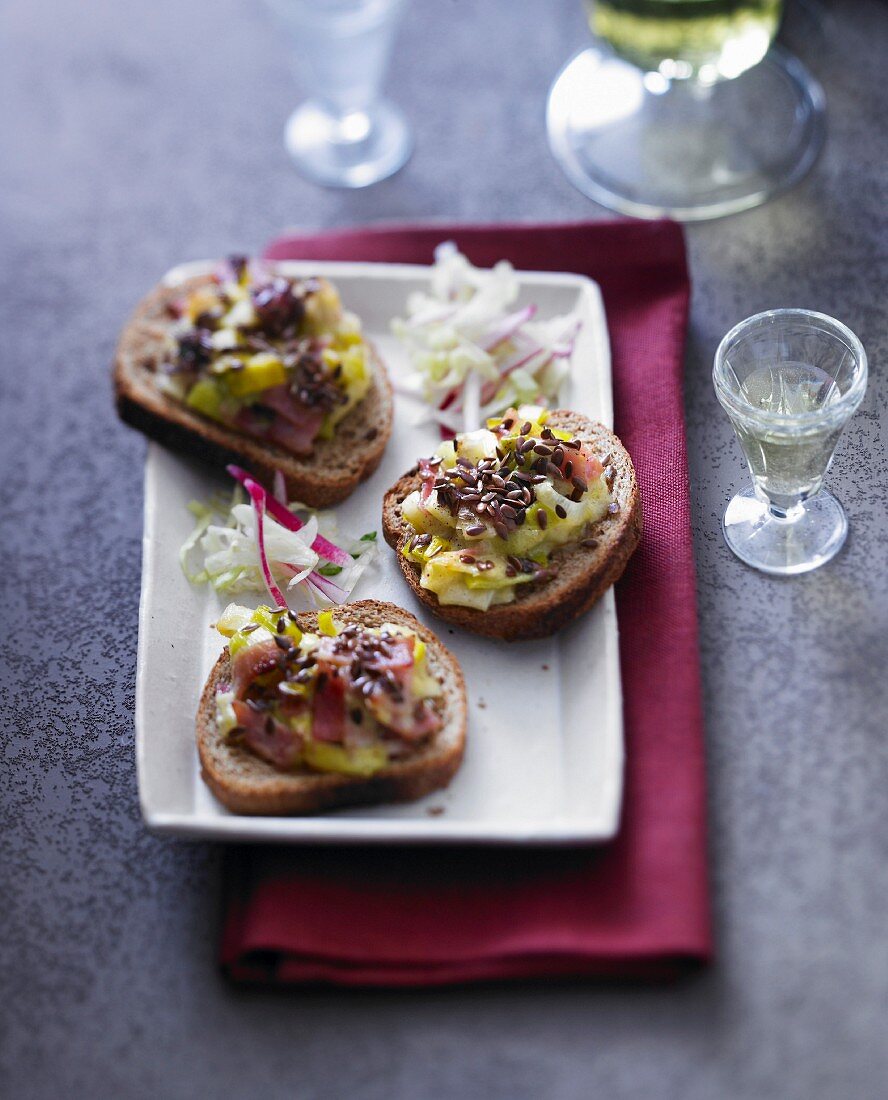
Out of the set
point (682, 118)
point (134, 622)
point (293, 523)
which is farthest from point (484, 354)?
point (682, 118)

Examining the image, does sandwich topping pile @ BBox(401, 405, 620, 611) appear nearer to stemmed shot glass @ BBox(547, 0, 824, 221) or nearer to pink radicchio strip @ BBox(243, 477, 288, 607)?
pink radicchio strip @ BBox(243, 477, 288, 607)

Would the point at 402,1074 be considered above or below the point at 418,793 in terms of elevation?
below

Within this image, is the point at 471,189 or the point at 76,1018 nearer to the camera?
the point at 76,1018

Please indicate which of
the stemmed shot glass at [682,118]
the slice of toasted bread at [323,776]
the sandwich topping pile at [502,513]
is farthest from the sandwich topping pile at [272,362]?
the stemmed shot glass at [682,118]

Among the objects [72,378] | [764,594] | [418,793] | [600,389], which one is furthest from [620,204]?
[418,793]

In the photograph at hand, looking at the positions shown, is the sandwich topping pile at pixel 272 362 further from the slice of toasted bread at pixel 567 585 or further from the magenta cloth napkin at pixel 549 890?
the magenta cloth napkin at pixel 549 890

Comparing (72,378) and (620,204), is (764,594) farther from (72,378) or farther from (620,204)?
(72,378)
